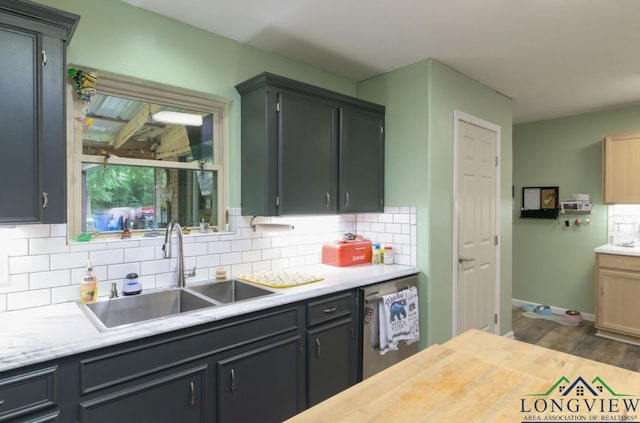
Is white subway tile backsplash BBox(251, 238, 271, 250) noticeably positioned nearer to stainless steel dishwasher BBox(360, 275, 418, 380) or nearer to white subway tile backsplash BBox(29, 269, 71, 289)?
stainless steel dishwasher BBox(360, 275, 418, 380)

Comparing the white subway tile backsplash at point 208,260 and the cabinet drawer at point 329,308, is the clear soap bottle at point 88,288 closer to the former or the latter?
the white subway tile backsplash at point 208,260

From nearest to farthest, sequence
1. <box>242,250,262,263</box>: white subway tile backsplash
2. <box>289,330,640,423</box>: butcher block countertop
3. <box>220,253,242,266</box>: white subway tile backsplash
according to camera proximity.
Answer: <box>289,330,640,423</box>: butcher block countertop, <box>220,253,242,266</box>: white subway tile backsplash, <box>242,250,262,263</box>: white subway tile backsplash

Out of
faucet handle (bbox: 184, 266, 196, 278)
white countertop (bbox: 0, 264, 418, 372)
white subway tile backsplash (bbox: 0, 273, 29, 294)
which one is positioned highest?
white subway tile backsplash (bbox: 0, 273, 29, 294)

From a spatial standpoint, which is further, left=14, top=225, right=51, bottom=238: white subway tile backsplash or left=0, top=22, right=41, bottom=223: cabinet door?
left=14, top=225, right=51, bottom=238: white subway tile backsplash

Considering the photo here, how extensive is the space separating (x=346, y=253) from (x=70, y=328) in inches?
74.5

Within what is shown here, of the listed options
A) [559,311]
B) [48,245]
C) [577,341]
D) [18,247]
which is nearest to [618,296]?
[577,341]

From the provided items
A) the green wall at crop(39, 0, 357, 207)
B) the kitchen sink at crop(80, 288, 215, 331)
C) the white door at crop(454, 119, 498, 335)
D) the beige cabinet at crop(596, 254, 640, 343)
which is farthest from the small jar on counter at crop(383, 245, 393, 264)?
the beige cabinet at crop(596, 254, 640, 343)

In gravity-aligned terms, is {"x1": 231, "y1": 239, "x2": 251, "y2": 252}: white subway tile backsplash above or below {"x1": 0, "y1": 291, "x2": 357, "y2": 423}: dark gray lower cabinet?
above

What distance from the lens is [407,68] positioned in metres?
2.98

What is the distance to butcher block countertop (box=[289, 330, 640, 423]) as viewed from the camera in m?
0.97

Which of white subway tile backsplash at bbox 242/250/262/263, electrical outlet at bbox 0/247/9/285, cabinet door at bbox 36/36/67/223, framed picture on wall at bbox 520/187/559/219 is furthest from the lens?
framed picture on wall at bbox 520/187/559/219

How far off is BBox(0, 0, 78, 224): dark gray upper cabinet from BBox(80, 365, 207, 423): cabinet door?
0.80 m

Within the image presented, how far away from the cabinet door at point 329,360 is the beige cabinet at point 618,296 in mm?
3143

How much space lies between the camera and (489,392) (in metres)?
1.08
